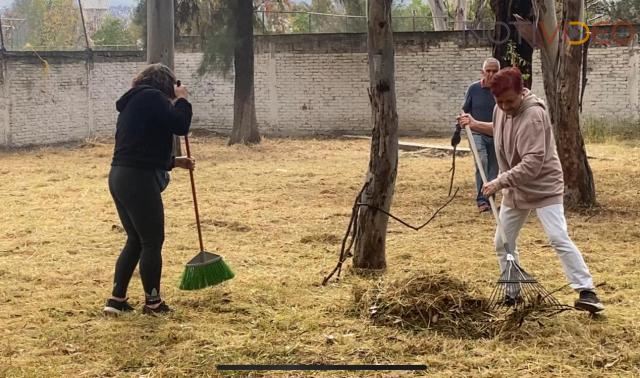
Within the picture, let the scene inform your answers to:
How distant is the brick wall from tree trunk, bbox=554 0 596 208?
12.2 m

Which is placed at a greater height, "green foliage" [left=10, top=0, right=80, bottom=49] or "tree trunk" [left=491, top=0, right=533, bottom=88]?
"green foliage" [left=10, top=0, right=80, bottom=49]

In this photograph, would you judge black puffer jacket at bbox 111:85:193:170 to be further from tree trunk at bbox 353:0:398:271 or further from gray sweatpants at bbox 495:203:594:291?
gray sweatpants at bbox 495:203:594:291

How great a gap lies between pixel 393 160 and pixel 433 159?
10215 mm

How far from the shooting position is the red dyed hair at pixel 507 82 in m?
5.25

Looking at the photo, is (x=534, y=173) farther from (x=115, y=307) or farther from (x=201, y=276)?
(x=115, y=307)

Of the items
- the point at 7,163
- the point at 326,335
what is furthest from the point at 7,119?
the point at 326,335

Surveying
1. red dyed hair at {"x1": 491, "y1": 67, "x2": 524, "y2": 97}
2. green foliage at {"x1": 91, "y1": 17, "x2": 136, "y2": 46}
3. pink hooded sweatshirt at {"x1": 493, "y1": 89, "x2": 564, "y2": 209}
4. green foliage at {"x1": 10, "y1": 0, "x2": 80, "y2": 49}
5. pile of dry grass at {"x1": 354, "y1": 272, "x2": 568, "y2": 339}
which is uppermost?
green foliage at {"x1": 10, "y1": 0, "x2": 80, "y2": 49}

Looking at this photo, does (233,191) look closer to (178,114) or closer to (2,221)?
(2,221)

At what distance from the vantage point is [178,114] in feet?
18.1

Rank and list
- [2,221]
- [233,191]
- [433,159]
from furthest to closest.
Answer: [433,159], [233,191], [2,221]

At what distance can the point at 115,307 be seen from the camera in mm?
5770

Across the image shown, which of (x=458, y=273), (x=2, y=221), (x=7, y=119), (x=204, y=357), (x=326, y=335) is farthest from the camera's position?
(x=7, y=119)

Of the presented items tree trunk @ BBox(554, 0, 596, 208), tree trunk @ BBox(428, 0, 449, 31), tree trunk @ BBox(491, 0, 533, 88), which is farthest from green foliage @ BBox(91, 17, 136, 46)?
tree trunk @ BBox(554, 0, 596, 208)

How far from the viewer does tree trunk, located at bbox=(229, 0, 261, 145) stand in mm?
20219
